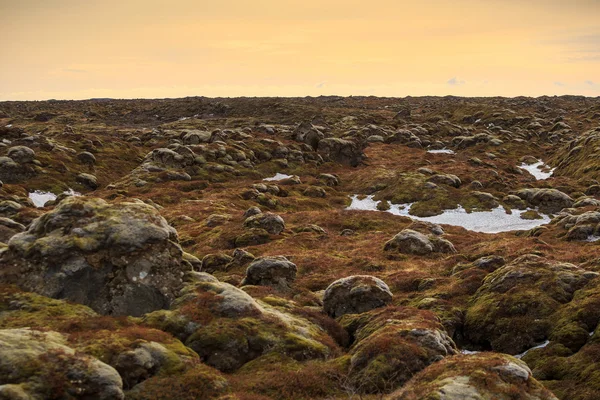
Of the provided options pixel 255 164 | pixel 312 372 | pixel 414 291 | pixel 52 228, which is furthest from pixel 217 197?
pixel 312 372

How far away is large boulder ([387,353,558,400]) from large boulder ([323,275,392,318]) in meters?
11.0

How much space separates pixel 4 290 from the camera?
2155 centimetres

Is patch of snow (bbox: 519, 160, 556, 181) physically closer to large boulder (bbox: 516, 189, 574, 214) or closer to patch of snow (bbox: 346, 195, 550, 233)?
large boulder (bbox: 516, 189, 574, 214)

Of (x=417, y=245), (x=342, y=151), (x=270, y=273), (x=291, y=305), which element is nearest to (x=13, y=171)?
(x=342, y=151)

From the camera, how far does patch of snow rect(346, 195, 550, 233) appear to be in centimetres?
6506

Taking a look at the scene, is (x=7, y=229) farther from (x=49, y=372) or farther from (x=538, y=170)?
(x=538, y=170)

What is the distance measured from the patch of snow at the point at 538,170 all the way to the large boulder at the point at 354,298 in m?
79.8

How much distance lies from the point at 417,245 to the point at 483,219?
25.6 metres

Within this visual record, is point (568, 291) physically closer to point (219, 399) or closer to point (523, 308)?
point (523, 308)

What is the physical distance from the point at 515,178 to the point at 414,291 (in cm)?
6395

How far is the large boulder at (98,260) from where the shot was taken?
22547 mm

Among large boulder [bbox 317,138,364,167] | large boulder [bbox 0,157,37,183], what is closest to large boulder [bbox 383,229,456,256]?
large boulder [bbox 317,138,364,167]

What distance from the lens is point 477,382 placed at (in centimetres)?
1572

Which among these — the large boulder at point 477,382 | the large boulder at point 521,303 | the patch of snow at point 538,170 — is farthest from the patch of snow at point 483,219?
the large boulder at point 477,382
